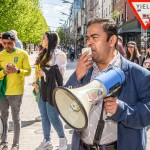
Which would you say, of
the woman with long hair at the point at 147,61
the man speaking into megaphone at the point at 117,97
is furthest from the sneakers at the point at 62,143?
the woman with long hair at the point at 147,61

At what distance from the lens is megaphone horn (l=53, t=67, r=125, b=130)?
216 centimetres

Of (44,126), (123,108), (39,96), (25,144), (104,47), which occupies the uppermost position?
(104,47)

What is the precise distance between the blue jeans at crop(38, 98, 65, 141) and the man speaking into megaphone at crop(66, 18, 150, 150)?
9.33 feet

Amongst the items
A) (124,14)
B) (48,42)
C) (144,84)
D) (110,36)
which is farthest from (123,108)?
(124,14)

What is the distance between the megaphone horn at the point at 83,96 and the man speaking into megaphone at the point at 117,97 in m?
0.19

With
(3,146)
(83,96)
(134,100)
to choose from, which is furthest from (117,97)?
(3,146)

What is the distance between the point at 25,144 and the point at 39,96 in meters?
0.93

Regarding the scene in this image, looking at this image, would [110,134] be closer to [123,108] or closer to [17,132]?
[123,108]

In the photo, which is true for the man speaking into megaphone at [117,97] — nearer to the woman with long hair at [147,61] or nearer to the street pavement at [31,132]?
the street pavement at [31,132]

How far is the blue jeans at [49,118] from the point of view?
5.66 metres

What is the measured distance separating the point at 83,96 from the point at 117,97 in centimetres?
52

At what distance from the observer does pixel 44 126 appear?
585 cm

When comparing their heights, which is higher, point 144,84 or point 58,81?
point 144,84

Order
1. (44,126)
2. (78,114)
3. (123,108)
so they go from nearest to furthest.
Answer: (78,114)
(123,108)
(44,126)
